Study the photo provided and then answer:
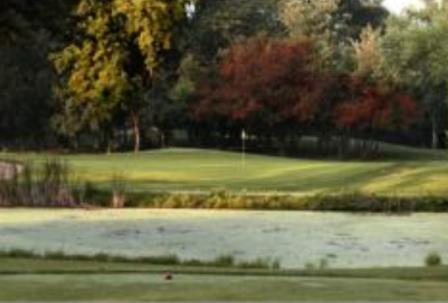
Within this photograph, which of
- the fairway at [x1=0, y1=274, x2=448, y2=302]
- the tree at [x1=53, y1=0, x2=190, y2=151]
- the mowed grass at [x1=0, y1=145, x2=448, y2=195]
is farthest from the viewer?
the tree at [x1=53, y1=0, x2=190, y2=151]

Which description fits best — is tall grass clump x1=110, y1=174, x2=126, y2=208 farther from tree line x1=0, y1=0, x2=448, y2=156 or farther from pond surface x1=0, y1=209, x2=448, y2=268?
tree line x1=0, y1=0, x2=448, y2=156

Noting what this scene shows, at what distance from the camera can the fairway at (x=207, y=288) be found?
9.55 meters

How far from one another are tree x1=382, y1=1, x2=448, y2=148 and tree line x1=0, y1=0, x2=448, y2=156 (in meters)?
0.11

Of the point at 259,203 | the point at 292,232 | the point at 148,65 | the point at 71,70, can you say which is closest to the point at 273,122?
the point at 148,65

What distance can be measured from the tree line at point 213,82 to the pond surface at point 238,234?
33.8 meters

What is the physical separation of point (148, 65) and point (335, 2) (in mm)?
26525

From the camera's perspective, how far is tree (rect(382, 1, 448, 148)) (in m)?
75.1

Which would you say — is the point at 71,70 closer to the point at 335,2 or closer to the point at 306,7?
the point at 306,7

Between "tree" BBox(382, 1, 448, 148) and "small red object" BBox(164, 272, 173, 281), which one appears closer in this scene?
"small red object" BBox(164, 272, 173, 281)

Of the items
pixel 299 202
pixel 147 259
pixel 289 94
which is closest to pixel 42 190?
pixel 299 202

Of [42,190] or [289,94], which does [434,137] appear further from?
[42,190]

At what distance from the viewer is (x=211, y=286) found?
10.4 m

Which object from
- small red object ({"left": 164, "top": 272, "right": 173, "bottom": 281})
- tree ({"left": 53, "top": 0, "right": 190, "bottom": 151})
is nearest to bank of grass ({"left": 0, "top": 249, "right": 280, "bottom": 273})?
small red object ({"left": 164, "top": 272, "right": 173, "bottom": 281})

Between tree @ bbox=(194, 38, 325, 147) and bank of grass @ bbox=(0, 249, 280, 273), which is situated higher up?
tree @ bbox=(194, 38, 325, 147)
